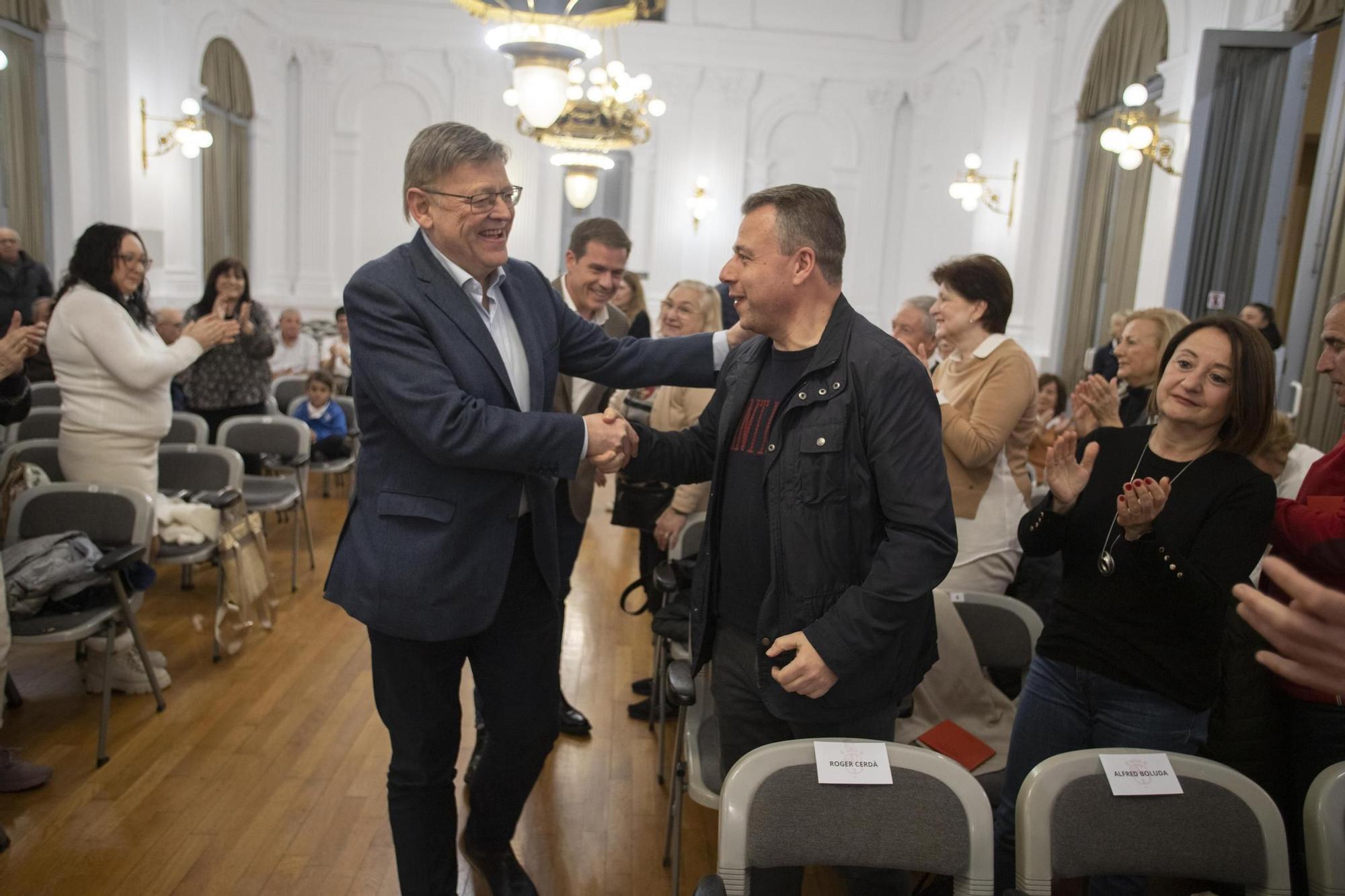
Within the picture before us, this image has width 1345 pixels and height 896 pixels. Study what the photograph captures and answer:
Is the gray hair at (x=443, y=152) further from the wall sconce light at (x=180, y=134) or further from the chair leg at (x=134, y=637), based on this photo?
the wall sconce light at (x=180, y=134)

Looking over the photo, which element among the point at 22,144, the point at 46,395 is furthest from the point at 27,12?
the point at 46,395

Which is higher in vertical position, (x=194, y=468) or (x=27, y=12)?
(x=27, y=12)

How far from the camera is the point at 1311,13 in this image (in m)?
5.30

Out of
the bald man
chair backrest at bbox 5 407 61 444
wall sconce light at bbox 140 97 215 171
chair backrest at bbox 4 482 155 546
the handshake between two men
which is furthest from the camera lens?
wall sconce light at bbox 140 97 215 171

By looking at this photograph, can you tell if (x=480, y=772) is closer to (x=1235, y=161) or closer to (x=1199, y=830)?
(x=1199, y=830)

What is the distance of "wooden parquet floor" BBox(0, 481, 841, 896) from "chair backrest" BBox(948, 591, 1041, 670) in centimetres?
82

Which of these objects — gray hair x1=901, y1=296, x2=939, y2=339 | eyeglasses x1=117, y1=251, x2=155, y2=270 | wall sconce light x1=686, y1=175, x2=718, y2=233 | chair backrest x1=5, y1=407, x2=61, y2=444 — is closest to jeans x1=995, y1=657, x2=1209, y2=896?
gray hair x1=901, y1=296, x2=939, y2=339

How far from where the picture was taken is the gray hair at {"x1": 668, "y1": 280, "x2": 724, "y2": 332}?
387 centimetres

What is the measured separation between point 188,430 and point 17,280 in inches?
109

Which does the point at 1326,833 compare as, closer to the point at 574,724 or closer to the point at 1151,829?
the point at 1151,829

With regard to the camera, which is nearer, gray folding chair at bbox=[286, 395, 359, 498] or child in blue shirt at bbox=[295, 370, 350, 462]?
gray folding chair at bbox=[286, 395, 359, 498]

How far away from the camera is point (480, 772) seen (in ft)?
7.86

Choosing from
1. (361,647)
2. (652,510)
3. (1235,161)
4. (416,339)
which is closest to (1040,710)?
(416,339)

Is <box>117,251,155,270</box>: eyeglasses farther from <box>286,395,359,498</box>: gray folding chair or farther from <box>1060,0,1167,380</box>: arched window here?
<box>1060,0,1167,380</box>: arched window
